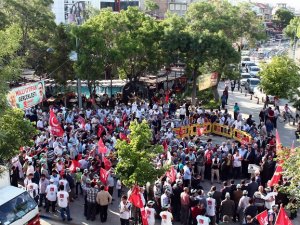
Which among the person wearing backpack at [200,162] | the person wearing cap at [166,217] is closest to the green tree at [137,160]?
the person wearing cap at [166,217]

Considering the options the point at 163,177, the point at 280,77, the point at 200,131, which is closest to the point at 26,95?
the point at 200,131

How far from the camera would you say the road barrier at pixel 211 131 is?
22.1 metres

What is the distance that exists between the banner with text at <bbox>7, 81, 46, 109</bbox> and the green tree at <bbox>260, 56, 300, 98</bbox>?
1361cm

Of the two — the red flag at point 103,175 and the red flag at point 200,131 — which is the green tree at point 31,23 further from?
the red flag at point 103,175

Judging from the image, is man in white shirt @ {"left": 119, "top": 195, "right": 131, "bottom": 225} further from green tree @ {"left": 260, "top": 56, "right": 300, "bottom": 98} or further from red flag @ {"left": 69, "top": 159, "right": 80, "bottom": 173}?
green tree @ {"left": 260, "top": 56, "right": 300, "bottom": 98}

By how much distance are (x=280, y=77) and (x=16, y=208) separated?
63.2ft

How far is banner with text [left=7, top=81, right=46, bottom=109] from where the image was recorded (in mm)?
19516

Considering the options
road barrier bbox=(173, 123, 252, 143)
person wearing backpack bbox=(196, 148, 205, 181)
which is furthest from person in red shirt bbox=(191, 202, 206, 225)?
road barrier bbox=(173, 123, 252, 143)

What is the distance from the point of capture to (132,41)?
27.8m

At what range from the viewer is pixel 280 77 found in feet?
88.5

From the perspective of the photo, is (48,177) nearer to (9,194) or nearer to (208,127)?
(9,194)

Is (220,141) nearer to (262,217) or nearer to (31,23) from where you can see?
(262,217)

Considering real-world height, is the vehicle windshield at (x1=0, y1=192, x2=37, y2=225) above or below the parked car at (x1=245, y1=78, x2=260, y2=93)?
below

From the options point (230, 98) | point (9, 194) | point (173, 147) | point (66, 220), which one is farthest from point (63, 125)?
point (230, 98)
